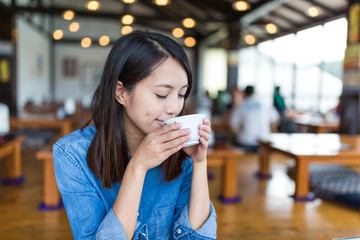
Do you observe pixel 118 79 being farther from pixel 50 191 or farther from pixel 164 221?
pixel 50 191

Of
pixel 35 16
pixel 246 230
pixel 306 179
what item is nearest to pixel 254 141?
pixel 306 179

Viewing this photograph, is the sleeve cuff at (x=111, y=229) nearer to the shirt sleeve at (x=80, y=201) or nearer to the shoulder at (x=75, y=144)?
the shirt sleeve at (x=80, y=201)

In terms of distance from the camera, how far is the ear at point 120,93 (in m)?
0.93

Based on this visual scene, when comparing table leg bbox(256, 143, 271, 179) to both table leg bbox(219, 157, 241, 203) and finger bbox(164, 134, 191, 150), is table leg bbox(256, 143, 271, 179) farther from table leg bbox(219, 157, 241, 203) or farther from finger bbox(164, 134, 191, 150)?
finger bbox(164, 134, 191, 150)

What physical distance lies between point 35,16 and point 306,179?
30.4 feet

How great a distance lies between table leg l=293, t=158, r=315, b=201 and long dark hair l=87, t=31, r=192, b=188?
1679mm

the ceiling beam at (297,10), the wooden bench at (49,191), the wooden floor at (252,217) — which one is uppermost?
the ceiling beam at (297,10)

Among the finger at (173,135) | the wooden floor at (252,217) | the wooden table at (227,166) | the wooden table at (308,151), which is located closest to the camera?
the finger at (173,135)

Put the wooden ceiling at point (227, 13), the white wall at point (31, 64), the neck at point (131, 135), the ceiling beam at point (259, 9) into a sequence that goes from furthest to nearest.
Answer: the white wall at point (31, 64) → the wooden ceiling at point (227, 13) → the ceiling beam at point (259, 9) → the neck at point (131, 135)

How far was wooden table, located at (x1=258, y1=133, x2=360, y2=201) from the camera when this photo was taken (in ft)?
7.38

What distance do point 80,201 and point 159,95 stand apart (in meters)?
0.37

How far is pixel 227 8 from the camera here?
7996mm

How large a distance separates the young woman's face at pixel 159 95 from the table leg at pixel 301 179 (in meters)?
1.70

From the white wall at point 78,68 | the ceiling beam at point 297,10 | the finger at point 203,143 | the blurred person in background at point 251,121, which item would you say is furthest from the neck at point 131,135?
the white wall at point 78,68
